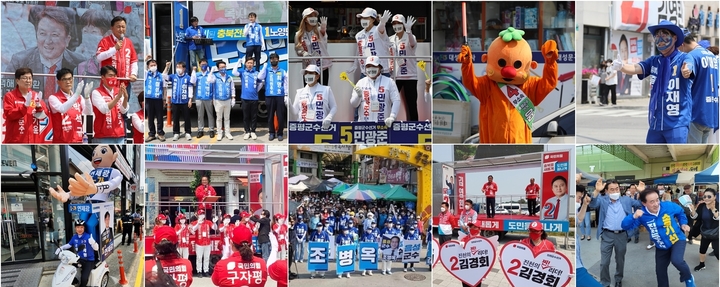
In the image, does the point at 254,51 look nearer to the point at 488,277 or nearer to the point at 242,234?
the point at 242,234

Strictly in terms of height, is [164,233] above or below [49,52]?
below

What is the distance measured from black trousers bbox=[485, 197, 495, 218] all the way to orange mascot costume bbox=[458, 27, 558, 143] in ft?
1.63

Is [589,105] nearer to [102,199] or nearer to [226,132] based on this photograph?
[226,132]

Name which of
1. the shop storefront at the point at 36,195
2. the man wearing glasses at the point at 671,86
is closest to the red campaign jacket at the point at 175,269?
the shop storefront at the point at 36,195

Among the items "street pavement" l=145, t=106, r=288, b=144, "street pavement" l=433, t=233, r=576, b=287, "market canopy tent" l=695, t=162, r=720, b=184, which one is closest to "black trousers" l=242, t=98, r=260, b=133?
"street pavement" l=145, t=106, r=288, b=144

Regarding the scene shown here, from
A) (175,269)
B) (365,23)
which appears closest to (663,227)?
(365,23)

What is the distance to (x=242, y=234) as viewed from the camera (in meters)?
4.79

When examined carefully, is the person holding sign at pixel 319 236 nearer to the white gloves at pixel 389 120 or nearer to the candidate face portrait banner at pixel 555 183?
the white gloves at pixel 389 120

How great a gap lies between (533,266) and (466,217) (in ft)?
2.20

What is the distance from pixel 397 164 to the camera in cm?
473

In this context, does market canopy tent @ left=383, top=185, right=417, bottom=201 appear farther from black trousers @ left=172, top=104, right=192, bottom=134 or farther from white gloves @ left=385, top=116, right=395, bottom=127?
black trousers @ left=172, top=104, right=192, bottom=134

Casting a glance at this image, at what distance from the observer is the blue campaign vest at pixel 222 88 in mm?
4699

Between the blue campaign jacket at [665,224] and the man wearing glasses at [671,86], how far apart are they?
1.91ft

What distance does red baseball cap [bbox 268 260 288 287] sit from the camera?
4797 millimetres
